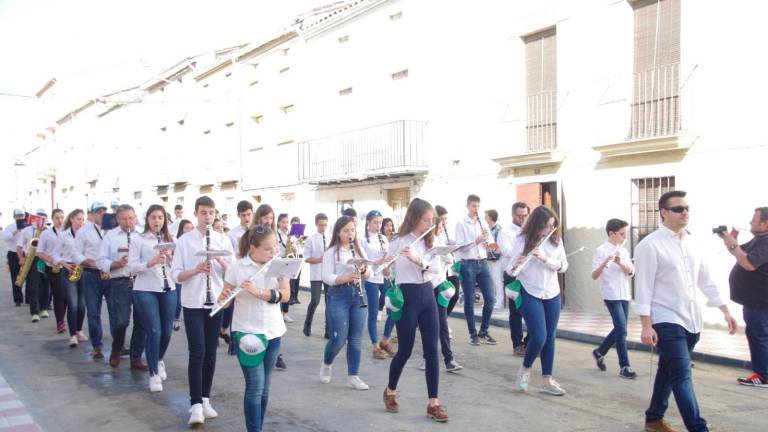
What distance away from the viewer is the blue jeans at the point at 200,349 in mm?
5754

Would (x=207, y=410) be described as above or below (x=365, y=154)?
below

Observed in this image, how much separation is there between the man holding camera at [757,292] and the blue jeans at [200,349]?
16.5ft

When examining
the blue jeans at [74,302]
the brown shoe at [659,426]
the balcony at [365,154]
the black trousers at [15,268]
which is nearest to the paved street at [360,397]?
the brown shoe at [659,426]

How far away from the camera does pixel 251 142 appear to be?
2752cm

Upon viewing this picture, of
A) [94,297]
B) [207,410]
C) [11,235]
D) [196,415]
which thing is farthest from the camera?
[11,235]

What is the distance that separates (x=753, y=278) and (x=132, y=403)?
20.3ft

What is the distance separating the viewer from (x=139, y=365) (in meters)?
7.89

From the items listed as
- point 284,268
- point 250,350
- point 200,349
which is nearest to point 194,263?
point 200,349

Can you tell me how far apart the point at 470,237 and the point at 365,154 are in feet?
35.2

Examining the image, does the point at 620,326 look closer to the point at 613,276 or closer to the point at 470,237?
the point at 613,276

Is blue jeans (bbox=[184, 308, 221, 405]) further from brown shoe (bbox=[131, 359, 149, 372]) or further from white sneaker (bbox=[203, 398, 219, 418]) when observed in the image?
brown shoe (bbox=[131, 359, 149, 372])

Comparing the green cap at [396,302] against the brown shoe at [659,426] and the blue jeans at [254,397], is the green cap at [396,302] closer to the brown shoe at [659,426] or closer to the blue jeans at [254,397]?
the blue jeans at [254,397]

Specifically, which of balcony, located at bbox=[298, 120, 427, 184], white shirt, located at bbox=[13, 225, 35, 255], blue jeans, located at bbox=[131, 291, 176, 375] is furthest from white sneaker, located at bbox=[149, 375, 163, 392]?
balcony, located at bbox=[298, 120, 427, 184]

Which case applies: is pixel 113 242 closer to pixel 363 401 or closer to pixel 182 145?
pixel 363 401
